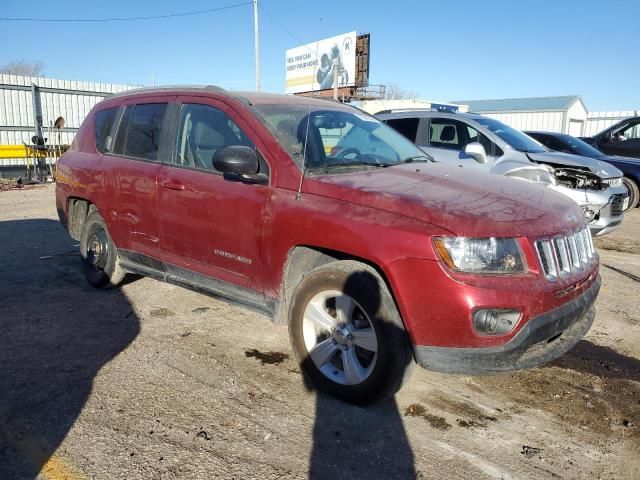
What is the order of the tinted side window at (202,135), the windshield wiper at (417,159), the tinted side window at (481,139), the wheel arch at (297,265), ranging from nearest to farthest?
the wheel arch at (297,265), the tinted side window at (202,135), the windshield wiper at (417,159), the tinted side window at (481,139)

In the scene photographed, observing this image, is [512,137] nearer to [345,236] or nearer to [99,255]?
[345,236]

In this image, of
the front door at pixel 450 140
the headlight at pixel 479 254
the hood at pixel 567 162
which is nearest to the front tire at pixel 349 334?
the headlight at pixel 479 254

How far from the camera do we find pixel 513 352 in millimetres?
2709

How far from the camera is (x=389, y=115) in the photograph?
28.9 ft

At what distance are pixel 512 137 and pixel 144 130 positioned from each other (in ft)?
18.6

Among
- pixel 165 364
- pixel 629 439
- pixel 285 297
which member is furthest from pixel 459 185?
pixel 165 364

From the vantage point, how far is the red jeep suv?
8.84ft

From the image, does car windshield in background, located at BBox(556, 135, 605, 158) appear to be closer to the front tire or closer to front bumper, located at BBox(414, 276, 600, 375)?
front bumper, located at BBox(414, 276, 600, 375)

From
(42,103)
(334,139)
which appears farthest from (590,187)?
(42,103)

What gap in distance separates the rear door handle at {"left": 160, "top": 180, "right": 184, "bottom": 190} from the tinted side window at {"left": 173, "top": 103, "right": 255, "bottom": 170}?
16 cm

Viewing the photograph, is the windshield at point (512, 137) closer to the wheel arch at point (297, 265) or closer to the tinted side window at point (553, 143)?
the tinted side window at point (553, 143)

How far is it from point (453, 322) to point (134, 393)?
6.57 ft

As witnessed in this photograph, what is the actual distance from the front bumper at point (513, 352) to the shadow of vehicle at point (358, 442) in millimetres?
299

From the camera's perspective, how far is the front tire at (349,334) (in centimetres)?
289
